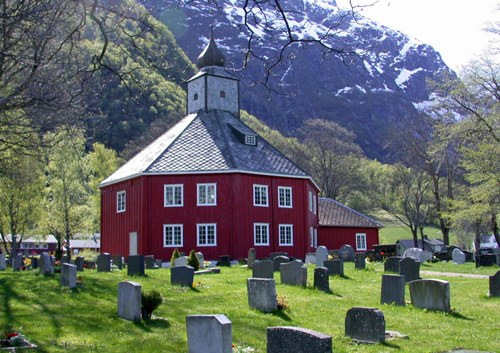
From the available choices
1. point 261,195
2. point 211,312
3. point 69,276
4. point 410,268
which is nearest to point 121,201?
point 261,195

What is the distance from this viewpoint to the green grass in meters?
9.27

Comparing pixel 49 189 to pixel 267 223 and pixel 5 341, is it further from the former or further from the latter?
pixel 5 341

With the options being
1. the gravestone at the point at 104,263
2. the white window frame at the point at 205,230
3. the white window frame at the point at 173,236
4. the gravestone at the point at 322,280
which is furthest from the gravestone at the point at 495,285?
the white window frame at the point at 173,236

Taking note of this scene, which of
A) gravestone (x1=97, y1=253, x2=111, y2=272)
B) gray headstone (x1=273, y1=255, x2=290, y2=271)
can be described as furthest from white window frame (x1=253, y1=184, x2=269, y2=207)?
gravestone (x1=97, y1=253, x2=111, y2=272)

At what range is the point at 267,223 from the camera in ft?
108

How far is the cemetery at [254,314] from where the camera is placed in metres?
8.83

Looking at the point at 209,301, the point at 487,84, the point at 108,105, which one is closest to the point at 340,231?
the point at 487,84

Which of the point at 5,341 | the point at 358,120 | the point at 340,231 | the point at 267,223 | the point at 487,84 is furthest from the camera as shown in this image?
the point at 358,120

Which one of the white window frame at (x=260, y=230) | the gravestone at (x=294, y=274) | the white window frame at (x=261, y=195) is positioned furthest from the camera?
the white window frame at (x=261, y=195)

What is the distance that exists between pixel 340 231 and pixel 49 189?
2394 centimetres

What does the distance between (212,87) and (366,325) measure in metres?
30.8

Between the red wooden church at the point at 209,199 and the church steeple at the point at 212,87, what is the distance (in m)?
2.01

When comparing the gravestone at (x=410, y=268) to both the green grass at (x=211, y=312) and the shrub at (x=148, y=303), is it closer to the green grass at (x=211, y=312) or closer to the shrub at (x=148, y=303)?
the green grass at (x=211, y=312)

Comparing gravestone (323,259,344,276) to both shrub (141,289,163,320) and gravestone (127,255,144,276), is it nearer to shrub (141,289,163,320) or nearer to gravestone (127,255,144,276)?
gravestone (127,255,144,276)
